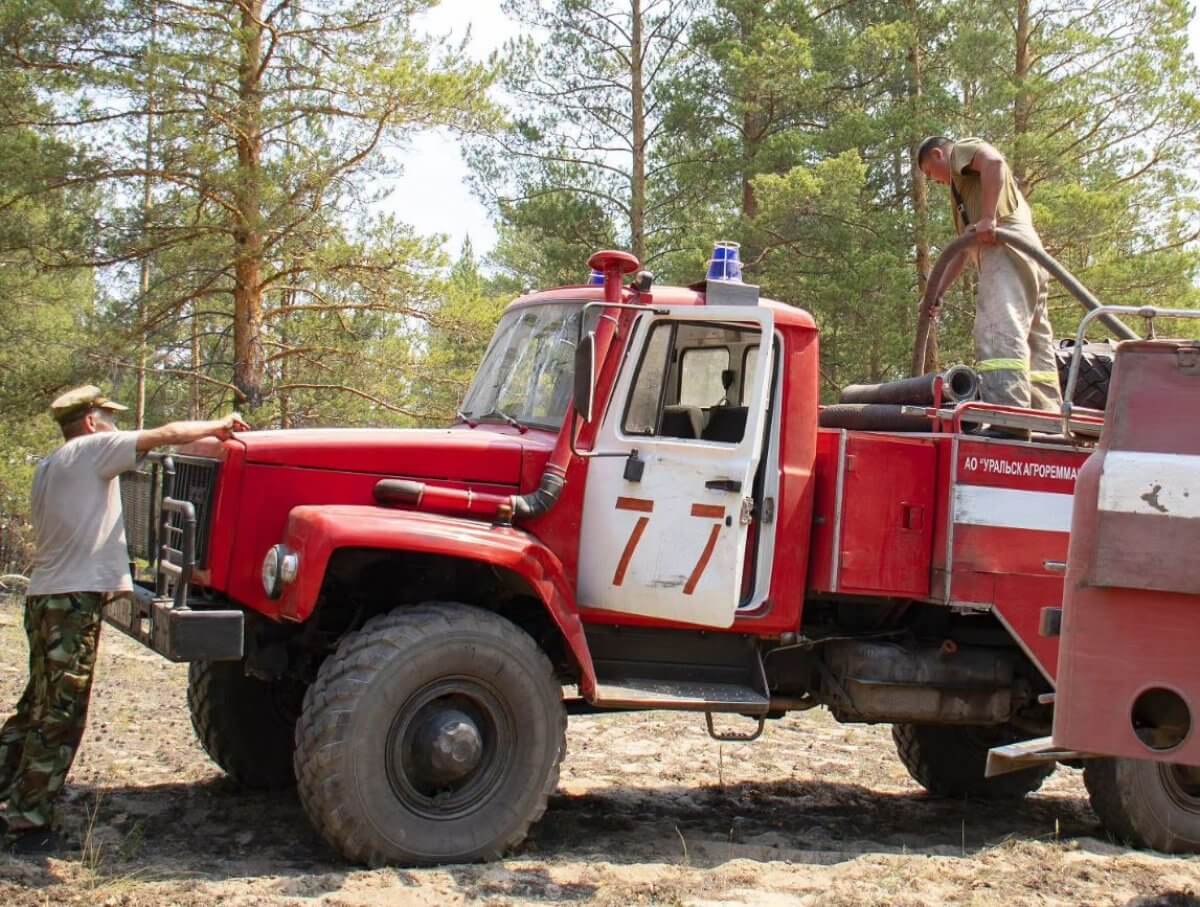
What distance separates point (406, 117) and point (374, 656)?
37.2ft

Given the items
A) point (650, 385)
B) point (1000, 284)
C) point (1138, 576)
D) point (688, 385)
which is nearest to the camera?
point (1138, 576)

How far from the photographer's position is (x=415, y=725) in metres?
5.41

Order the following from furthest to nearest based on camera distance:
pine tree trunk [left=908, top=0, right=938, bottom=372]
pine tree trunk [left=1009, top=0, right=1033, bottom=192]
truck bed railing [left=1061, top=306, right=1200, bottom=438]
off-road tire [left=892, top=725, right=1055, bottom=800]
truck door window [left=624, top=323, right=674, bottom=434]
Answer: pine tree trunk [left=1009, top=0, right=1033, bottom=192]
pine tree trunk [left=908, top=0, right=938, bottom=372]
off-road tire [left=892, top=725, right=1055, bottom=800]
truck door window [left=624, top=323, right=674, bottom=434]
truck bed railing [left=1061, top=306, right=1200, bottom=438]

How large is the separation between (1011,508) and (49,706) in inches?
167

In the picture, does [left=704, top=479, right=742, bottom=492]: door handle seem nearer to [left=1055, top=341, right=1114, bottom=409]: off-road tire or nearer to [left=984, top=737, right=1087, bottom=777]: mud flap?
[left=984, top=737, right=1087, bottom=777]: mud flap

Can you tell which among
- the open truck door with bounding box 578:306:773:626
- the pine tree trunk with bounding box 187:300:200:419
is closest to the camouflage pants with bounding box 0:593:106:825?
the open truck door with bounding box 578:306:773:626

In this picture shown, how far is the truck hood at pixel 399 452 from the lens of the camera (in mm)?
5668

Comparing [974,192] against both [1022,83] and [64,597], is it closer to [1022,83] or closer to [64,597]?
[64,597]

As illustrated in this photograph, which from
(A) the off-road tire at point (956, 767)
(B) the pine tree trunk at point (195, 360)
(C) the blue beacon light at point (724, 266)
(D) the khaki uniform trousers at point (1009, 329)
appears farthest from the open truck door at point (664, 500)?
(B) the pine tree trunk at point (195, 360)

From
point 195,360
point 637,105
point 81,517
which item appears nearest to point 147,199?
point 195,360

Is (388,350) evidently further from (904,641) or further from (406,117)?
(904,641)

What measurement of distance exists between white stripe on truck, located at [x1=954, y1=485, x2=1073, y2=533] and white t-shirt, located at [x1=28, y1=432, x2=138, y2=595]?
3.63 meters

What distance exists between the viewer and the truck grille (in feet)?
18.6

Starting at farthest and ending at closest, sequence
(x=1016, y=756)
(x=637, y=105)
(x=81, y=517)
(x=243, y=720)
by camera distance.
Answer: (x=637, y=105) → (x=243, y=720) → (x=81, y=517) → (x=1016, y=756)
